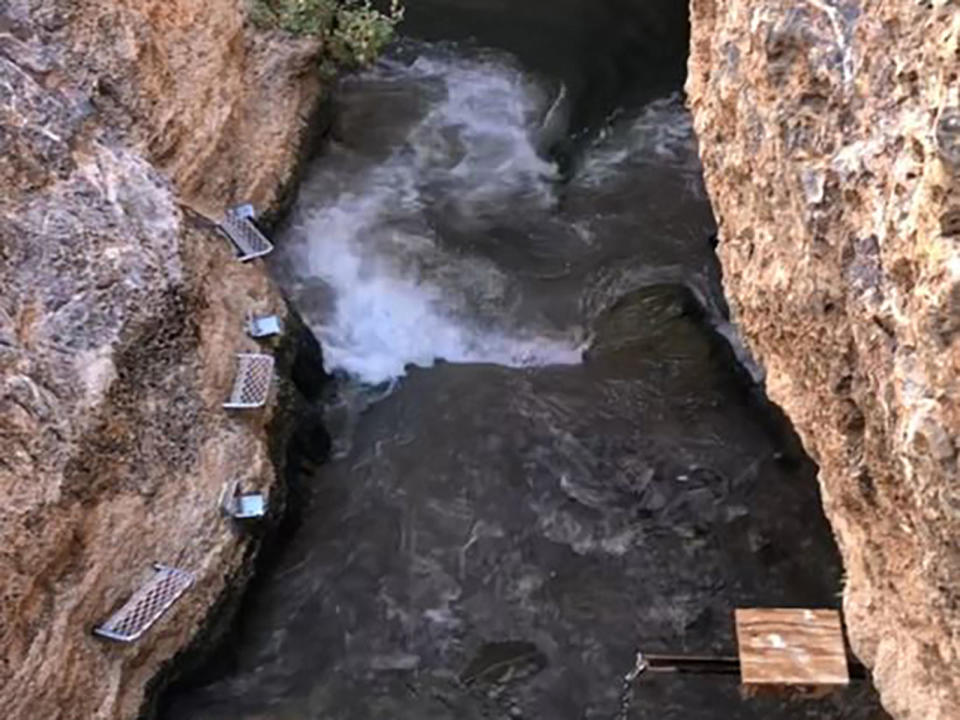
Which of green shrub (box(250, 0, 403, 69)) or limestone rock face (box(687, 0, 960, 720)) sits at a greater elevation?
limestone rock face (box(687, 0, 960, 720))

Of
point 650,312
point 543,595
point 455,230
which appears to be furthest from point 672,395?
point 455,230

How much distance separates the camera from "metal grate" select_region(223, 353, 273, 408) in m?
6.32

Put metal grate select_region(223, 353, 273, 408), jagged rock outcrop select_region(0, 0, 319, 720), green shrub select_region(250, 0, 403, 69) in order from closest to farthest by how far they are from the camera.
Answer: jagged rock outcrop select_region(0, 0, 319, 720) < metal grate select_region(223, 353, 273, 408) < green shrub select_region(250, 0, 403, 69)

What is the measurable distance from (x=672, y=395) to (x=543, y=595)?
56.8 inches

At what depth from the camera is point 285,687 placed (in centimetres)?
586

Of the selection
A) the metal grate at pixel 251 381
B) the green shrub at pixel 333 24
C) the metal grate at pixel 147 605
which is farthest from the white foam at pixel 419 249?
the metal grate at pixel 147 605

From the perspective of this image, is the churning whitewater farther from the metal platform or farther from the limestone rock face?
the limestone rock face

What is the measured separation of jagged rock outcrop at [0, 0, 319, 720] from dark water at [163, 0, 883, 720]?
568mm

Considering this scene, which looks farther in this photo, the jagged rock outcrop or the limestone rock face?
the jagged rock outcrop

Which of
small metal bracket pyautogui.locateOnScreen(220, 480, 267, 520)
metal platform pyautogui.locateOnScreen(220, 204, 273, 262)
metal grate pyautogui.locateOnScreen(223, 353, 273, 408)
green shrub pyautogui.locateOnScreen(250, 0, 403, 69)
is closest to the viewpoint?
small metal bracket pyautogui.locateOnScreen(220, 480, 267, 520)

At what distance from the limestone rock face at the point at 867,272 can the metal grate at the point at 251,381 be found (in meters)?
2.29

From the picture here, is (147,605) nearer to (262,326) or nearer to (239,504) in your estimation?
(239,504)

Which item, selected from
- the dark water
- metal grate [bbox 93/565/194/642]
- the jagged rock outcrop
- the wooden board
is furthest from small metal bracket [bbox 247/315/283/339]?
the wooden board

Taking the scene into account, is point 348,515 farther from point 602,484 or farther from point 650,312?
point 650,312
